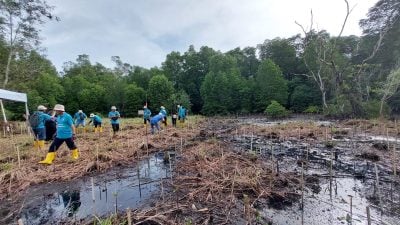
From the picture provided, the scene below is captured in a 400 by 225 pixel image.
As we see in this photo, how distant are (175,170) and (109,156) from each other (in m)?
2.47

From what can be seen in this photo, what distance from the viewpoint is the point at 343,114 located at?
82.8ft

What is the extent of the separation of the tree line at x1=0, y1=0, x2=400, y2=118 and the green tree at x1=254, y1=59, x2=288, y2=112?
0.16 m

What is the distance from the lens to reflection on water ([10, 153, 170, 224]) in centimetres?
482

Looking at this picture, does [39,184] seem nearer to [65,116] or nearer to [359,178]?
[65,116]

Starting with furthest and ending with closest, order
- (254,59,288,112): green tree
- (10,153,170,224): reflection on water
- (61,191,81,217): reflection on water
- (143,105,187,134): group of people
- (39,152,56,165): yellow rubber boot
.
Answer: (254,59,288,112): green tree < (143,105,187,134): group of people < (39,152,56,165): yellow rubber boot < (61,191,81,217): reflection on water < (10,153,170,224): reflection on water

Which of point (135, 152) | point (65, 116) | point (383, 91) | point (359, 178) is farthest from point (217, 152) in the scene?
point (383, 91)

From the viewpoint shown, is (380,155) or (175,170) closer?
(175,170)

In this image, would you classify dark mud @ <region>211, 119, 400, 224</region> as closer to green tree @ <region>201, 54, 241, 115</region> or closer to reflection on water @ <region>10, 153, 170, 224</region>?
reflection on water @ <region>10, 153, 170, 224</region>

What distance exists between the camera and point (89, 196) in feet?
18.7

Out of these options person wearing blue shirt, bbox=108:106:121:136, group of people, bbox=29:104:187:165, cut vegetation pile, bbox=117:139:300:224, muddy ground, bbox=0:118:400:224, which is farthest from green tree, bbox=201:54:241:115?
cut vegetation pile, bbox=117:139:300:224

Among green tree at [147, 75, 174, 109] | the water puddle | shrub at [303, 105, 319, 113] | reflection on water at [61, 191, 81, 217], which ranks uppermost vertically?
green tree at [147, 75, 174, 109]

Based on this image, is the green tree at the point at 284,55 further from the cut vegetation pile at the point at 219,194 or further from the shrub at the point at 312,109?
the cut vegetation pile at the point at 219,194

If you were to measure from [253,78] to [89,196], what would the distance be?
4647 cm

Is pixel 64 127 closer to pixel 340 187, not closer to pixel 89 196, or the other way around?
pixel 89 196
